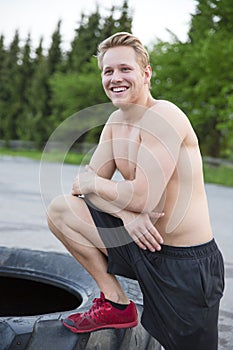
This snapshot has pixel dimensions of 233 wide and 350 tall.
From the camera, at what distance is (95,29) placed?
2397 cm

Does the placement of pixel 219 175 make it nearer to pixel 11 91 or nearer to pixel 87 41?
pixel 87 41

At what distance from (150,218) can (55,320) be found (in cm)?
44

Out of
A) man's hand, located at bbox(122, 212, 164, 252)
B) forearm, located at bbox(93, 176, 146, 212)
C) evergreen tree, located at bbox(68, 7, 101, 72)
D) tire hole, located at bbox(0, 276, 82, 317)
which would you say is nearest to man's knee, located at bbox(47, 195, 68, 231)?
forearm, located at bbox(93, 176, 146, 212)

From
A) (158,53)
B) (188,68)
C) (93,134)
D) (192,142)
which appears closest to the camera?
(192,142)

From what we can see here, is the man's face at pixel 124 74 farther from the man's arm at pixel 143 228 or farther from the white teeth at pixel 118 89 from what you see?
the man's arm at pixel 143 228

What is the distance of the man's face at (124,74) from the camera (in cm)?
165

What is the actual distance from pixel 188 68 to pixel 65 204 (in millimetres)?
14234

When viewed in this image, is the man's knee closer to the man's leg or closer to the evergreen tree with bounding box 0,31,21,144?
the man's leg

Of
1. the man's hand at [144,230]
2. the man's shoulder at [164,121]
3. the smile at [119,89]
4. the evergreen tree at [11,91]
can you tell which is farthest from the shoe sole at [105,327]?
the evergreen tree at [11,91]

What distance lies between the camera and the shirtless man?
1593 millimetres

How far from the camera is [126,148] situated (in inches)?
68.2

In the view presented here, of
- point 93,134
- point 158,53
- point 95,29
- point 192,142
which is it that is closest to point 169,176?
point 192,142

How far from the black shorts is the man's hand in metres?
0.04

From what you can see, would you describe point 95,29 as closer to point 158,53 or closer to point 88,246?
point 158,53
